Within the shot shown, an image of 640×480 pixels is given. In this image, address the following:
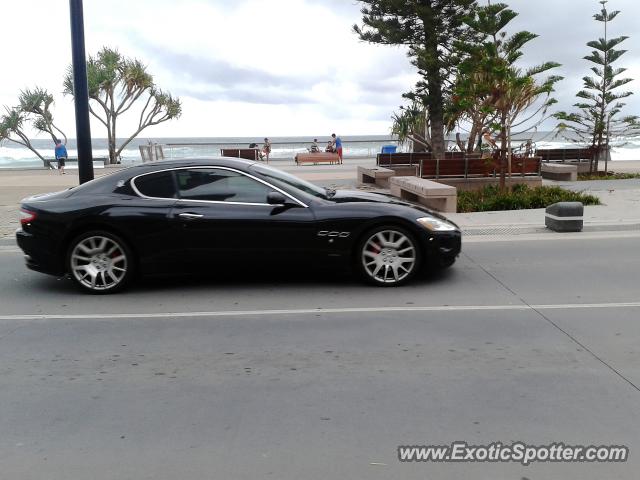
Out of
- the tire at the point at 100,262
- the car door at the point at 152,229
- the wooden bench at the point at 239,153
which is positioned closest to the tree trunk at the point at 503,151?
the car door at the point at 152,229

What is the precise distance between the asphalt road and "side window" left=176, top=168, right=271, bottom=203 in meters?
1.00

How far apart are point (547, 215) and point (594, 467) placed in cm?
846

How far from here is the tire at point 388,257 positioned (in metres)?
7.50

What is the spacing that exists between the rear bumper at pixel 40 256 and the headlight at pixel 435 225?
3929mm

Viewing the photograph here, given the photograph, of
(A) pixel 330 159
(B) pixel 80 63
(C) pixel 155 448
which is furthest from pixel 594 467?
(A) pixel 330 159

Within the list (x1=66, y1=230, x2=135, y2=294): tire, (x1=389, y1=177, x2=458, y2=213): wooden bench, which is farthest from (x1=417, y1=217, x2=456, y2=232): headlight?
(x1=389, y1=177, x2=458, y2=213): wooden bench

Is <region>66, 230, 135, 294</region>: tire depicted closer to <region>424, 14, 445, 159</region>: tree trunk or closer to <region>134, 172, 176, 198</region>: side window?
<region>134, 172, 176, 198</region>: side window

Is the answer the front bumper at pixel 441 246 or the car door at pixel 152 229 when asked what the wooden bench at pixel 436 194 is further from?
the car door at pixel 152 229

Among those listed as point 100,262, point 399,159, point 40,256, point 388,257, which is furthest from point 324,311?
point 399,159

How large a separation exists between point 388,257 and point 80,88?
633 cm

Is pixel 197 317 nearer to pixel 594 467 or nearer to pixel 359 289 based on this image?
pixel 359 289

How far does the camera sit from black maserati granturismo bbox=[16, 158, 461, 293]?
24.5ft

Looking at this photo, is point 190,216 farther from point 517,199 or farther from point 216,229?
point 517,199

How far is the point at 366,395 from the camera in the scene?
4.46m
